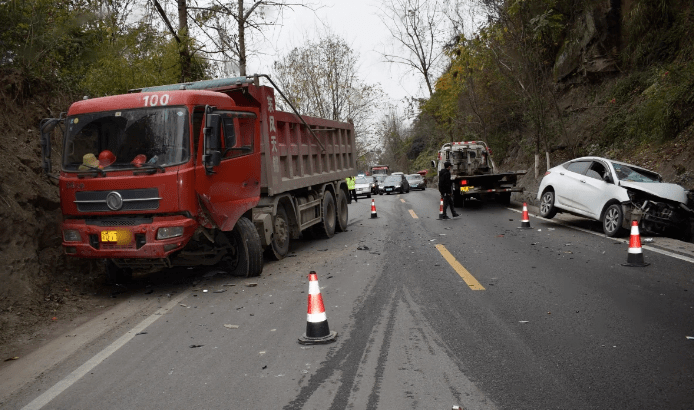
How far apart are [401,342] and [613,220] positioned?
27.5 feet

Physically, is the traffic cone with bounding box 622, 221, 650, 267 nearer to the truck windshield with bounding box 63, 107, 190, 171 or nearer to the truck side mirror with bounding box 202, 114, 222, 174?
the truck side mirror with bounding box 202, 114, 222, 174

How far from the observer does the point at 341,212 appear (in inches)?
599

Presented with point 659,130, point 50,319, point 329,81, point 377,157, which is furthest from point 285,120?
point 377,157

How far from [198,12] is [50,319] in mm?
12132

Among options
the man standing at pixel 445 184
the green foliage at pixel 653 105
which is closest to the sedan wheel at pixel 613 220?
the man standing at pixel 445 184

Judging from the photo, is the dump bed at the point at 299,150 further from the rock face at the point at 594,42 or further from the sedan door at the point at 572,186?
the rock face at the point at 594,42

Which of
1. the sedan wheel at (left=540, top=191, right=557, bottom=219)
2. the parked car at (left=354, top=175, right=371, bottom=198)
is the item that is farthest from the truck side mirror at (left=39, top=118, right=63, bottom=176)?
the parked car at (left=354, top=175, right=371, bottom=198)

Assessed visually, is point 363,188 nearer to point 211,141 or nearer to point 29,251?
point 211,141

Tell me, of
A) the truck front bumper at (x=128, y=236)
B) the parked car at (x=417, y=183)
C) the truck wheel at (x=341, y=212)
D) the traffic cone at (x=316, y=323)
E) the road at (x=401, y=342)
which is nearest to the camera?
the road at (x=401, y=342)

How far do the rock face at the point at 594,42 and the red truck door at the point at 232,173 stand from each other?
72.0ft

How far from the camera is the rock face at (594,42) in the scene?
2581cm

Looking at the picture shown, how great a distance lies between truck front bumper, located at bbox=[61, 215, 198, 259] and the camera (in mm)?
7266

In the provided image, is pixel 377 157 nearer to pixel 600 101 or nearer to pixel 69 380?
pixel 600 101

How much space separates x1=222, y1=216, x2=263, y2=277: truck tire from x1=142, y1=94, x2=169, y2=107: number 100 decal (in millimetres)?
2194
